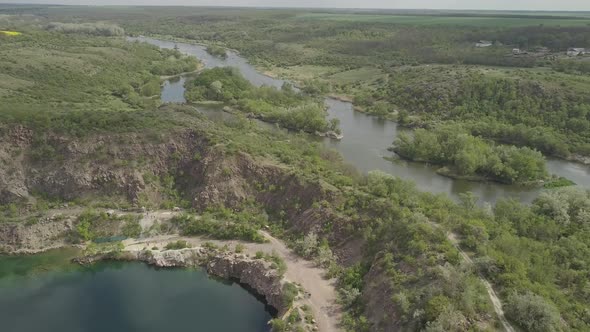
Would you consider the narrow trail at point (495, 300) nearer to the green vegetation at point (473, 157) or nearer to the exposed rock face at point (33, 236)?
the green vegetation at point (473, 157)

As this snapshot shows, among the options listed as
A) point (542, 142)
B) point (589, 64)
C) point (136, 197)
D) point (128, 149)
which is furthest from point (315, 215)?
point (589, 64)

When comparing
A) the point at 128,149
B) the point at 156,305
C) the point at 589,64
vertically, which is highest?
the point at 589,64

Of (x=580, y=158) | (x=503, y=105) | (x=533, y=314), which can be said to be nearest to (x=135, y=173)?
(x=533, y=314)

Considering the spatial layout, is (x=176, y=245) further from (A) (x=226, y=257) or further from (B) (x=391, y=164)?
(B) (x=391, y=164)

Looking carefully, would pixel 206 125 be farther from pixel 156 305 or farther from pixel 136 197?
pixel 156 305

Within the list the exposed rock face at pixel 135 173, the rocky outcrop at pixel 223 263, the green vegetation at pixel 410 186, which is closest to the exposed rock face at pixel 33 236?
the green vegetation at pixel 410 186
